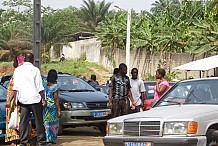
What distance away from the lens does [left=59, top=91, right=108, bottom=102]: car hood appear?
12422 millimetres

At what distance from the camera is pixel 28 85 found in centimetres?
916

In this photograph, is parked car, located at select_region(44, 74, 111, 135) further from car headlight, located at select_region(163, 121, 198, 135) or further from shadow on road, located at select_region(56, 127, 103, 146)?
car headlight, located at select_region(163, 121, 198, 135)

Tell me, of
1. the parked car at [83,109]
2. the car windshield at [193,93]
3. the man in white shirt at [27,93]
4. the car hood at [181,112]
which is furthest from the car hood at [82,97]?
the car hood at [181,112]

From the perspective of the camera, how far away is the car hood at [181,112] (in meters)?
6.97

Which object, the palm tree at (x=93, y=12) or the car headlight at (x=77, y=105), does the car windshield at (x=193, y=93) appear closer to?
the car headlight at (x=77, y=105)

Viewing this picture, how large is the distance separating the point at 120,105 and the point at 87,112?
5.09 feet

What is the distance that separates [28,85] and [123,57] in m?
31.2

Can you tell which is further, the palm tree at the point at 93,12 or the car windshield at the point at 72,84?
the palm tree at the point at 93,12

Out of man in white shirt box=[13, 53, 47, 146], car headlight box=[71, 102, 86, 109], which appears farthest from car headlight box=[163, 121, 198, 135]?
car headlight box=[71, 102, 86, 109]

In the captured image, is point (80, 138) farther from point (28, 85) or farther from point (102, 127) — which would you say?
point (28, 85)

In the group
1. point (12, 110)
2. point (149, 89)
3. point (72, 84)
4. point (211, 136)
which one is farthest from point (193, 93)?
point (149, 89)

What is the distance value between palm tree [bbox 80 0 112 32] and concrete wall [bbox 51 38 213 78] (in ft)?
23.4

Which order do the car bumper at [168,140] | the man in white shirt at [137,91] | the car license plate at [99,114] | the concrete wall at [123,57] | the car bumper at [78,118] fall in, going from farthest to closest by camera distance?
1. the concrete wall at [123,57]
2. the car license plate at [99,114]
3. the car bumper at [78,118]
4. the man in white shirt at [137,91]
5. the car bumper at [168,140]

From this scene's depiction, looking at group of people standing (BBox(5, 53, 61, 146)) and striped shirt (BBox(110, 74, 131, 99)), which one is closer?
group of people standing (BBox(5, 53, 61, 146))
